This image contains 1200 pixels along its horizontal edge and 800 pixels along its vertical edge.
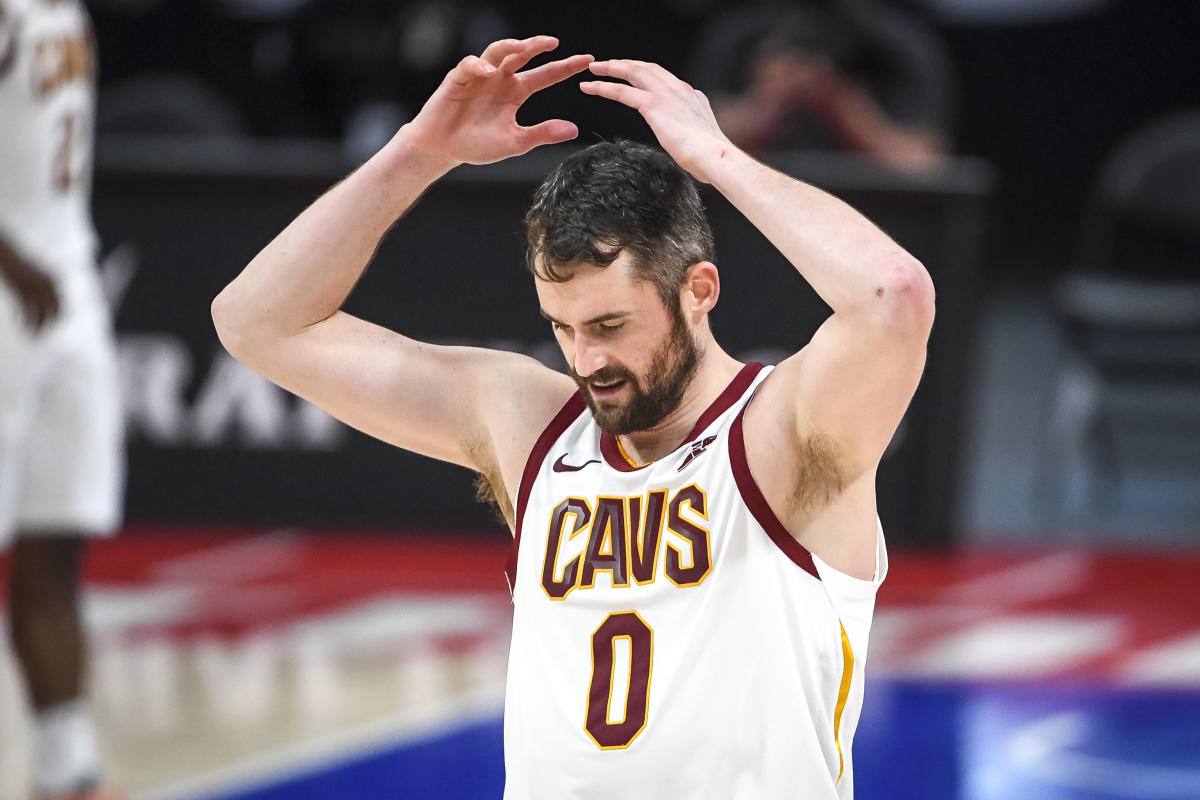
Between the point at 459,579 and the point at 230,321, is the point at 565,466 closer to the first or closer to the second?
the point at 230,321

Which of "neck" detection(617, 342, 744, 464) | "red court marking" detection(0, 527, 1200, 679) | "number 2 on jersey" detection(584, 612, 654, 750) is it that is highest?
"neck" detection(617, 342, 744, 464)

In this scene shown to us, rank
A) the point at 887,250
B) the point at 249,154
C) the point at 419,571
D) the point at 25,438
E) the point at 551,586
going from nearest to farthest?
the point at 887,250
the point at 551,586
the point at 25,438
the point at 419,571
the point at 249,154

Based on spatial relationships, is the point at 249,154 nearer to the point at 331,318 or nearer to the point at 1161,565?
the point at 1161,565

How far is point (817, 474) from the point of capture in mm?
2617

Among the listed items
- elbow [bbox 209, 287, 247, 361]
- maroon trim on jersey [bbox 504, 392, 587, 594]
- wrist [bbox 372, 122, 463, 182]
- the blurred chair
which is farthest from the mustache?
the blurred chair

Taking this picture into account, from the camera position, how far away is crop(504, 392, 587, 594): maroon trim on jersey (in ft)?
9.38

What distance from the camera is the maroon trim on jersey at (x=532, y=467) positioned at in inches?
113

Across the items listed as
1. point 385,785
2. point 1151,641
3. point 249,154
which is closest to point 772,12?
point 249,154

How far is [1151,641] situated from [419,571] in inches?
125

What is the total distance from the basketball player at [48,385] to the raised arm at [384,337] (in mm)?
2032

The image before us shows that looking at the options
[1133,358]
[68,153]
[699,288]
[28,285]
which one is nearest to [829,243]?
[699,288]

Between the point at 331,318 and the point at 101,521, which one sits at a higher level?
the point at 331,318

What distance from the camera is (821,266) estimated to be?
99.3 inches

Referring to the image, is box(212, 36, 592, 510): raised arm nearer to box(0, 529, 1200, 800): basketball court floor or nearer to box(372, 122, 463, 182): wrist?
box(372, 122, 463, 182): wrist
